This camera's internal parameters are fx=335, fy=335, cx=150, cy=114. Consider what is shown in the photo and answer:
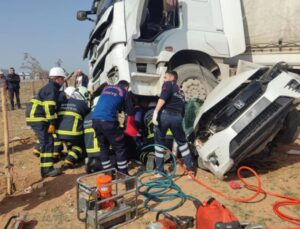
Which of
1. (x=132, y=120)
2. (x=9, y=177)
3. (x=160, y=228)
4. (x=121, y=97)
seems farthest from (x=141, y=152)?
(x=160, y=228)

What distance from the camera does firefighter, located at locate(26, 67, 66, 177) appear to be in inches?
193

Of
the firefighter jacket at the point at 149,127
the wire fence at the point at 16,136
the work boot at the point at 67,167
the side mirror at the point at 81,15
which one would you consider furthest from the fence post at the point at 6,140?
the side mirror at the point at 81,15

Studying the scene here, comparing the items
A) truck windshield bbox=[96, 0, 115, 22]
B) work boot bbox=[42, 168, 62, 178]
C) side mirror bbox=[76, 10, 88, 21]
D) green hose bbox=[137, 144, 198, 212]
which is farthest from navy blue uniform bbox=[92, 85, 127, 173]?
side mirror bbox=[76, 10, 88, 21]

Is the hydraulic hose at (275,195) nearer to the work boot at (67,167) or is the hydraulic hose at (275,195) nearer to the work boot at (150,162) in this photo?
the work boot at (150,162)

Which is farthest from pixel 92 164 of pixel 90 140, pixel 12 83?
pixel 12 83

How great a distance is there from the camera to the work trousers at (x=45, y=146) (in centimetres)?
490

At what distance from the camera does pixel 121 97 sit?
4434 mm

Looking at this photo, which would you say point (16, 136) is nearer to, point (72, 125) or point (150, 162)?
point (72, 125)

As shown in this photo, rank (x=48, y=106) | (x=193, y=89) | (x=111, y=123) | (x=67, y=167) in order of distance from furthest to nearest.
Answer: (x=193, y=89), (x=67, y=167), (x=48, y=106), (x=111, y=123)

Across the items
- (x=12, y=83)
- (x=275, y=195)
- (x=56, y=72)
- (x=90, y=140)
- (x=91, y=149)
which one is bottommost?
(x=275, y=195)

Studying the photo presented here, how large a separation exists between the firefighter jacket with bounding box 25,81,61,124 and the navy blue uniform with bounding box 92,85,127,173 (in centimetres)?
97

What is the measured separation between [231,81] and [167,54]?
4.48ft

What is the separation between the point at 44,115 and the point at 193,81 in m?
2.61

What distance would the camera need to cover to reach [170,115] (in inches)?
179
